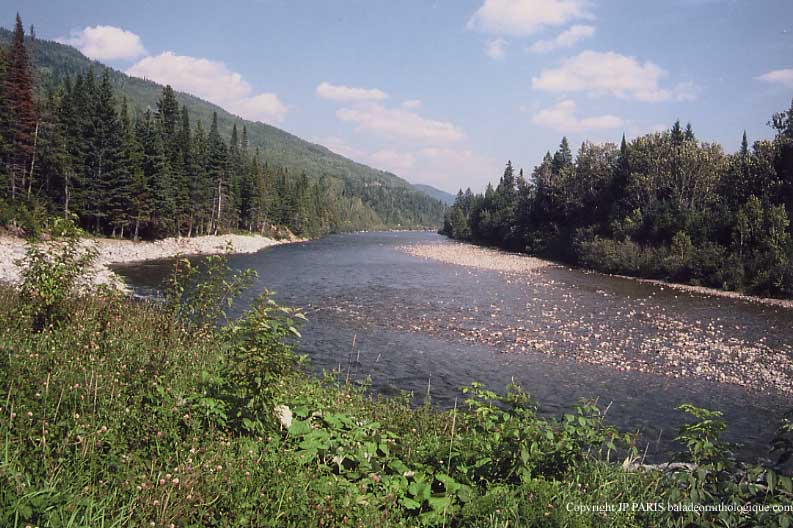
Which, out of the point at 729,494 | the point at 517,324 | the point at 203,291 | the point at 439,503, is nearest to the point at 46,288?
the point at 203,291

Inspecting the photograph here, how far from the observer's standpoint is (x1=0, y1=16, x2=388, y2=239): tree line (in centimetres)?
3869

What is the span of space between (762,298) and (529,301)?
61.5 feet

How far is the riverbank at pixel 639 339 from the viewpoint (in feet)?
50.1

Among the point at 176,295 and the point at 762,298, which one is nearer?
the point at 176,295

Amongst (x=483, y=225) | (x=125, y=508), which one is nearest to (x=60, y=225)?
(x=125, y=508)

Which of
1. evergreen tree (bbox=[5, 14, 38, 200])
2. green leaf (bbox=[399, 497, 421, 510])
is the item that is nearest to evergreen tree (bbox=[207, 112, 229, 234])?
evergreen tree (bbox=[5, 14, 38, 200])

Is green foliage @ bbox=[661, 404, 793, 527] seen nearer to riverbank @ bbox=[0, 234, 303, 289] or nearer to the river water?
the river water

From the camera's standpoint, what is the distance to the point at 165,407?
4.64 metres

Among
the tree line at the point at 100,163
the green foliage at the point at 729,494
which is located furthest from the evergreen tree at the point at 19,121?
the green foliage at the point at 729,494

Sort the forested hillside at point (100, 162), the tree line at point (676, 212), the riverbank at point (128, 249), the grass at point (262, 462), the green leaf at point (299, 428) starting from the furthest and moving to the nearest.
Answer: the forested hillside at point (100, 162) < the tree line at point (676, 212) < the riverbank at point (128, 249) < the green leaf at point (299, 428) < the grass at point (262, 462)

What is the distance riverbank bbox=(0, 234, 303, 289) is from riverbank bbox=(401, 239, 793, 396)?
37.7ft

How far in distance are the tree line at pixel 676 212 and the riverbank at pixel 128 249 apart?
36.5 m

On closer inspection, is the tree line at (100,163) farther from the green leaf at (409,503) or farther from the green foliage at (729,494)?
the green foliage at (729,494)

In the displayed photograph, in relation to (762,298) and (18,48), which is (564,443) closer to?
(762,298)
